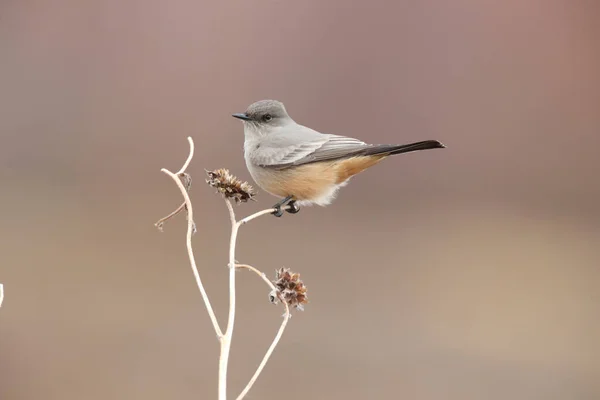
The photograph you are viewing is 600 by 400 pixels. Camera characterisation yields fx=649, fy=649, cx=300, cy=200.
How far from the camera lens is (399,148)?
4.06 ft

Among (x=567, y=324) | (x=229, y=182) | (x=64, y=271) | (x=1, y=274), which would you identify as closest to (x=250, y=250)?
(x=64, y=271)

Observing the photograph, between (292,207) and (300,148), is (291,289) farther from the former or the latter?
(300,148)

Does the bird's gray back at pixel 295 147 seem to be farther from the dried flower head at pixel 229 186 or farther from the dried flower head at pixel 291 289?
the dried flower head at pixel 291 289

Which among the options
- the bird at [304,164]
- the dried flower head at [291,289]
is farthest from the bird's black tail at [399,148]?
the dried flower head at [291,289]

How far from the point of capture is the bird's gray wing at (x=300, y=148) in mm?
1558

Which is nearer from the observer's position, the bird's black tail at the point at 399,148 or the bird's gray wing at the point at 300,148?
the bird's black tail at the point at 399,148

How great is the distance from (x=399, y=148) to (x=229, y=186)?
43 cm

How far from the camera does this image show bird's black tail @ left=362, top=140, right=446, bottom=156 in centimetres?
104

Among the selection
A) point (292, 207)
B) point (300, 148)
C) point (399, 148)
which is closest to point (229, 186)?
point (399, 148)

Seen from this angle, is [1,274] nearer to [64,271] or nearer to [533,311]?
[64,271]

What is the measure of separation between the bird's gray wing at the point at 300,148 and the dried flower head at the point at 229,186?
0.60 m

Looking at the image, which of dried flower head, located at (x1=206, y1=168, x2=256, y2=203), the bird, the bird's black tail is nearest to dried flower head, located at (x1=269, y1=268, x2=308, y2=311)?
dried flower head, located at (x1=206, y1=168, x2=256, y2=203)

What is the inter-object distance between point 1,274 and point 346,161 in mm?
2047

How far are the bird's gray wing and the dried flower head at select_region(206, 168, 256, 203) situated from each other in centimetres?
60
